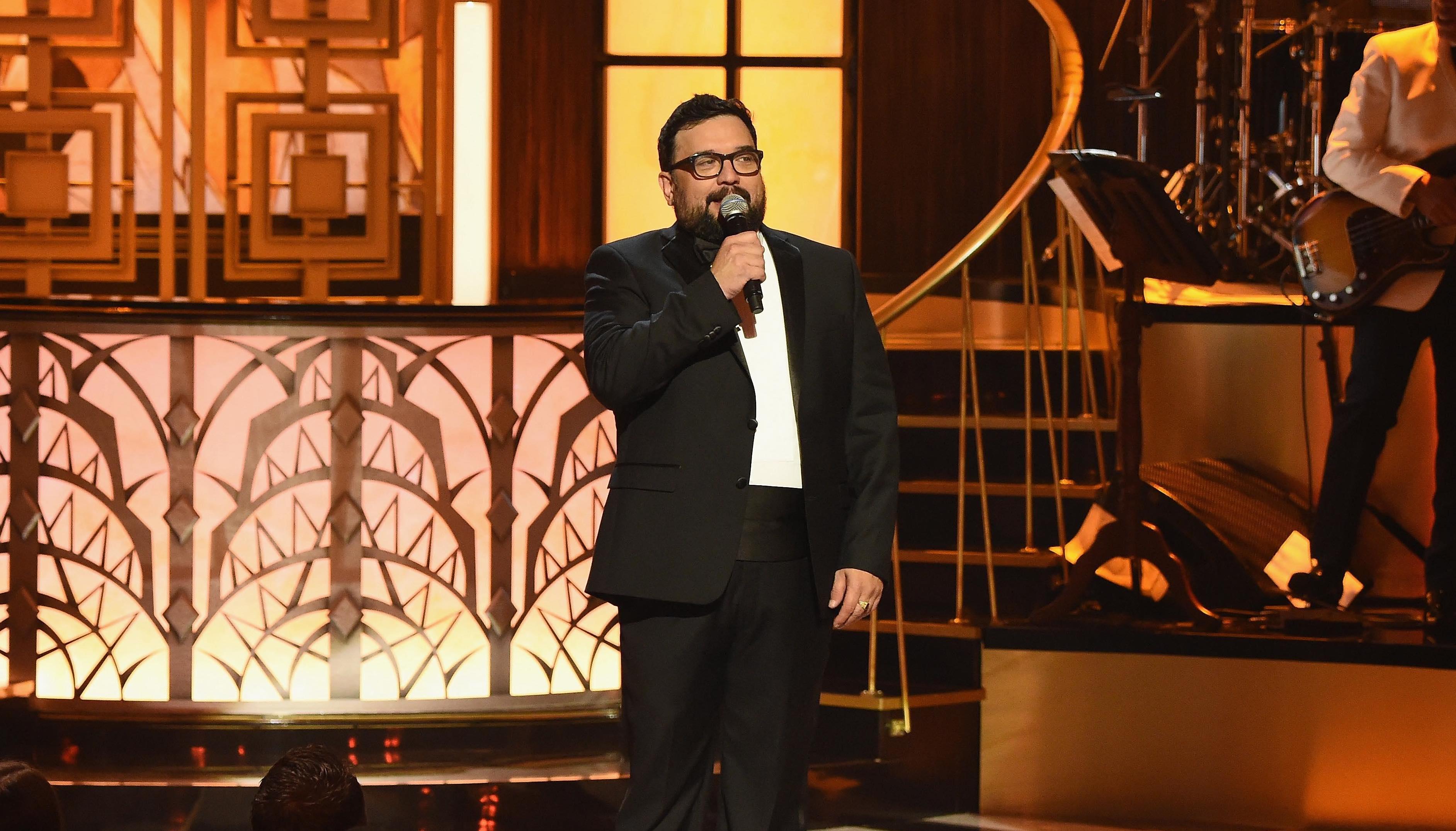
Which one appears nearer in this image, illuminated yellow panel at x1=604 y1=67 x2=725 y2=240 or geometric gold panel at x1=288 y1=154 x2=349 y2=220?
geometric gold panel at x1=288 y1=154 x2=349 y2=220

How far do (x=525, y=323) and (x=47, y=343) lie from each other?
1077 millimetres

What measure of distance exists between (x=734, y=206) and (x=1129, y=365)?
1892mm

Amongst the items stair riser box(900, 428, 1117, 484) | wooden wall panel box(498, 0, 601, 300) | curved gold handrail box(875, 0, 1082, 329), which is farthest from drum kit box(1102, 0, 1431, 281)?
wooden wall panel box(498, 0, 601, 300)

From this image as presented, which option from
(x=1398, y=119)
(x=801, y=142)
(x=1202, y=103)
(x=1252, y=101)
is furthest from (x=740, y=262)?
(x=1252, y=101)

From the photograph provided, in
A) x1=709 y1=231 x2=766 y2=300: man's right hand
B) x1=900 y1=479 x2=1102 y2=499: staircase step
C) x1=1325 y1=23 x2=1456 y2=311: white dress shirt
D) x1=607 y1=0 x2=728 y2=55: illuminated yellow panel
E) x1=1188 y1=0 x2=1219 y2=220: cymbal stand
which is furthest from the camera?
x1=607 y1=0 x2=728 y2=55: illuminated yellow panel

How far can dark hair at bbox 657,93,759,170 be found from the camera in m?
1.86

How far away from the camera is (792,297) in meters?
1.96

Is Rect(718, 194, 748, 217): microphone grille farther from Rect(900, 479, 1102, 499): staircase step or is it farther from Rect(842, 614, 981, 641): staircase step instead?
Rect(900, 479, 1102, 499): staircase step

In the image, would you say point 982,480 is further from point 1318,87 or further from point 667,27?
point 667,27

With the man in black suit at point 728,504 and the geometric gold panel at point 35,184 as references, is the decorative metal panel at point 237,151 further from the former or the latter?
the man in black suit at point 728,504

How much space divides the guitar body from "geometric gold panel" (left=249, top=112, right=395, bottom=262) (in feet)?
7.14

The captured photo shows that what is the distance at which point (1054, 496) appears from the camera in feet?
12.5

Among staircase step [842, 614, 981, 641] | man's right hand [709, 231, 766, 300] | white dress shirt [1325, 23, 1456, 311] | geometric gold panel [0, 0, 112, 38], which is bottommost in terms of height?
staircase step [842, 614, 981, 641]

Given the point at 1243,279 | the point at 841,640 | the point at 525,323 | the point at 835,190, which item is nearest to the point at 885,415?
the point at 525,323
